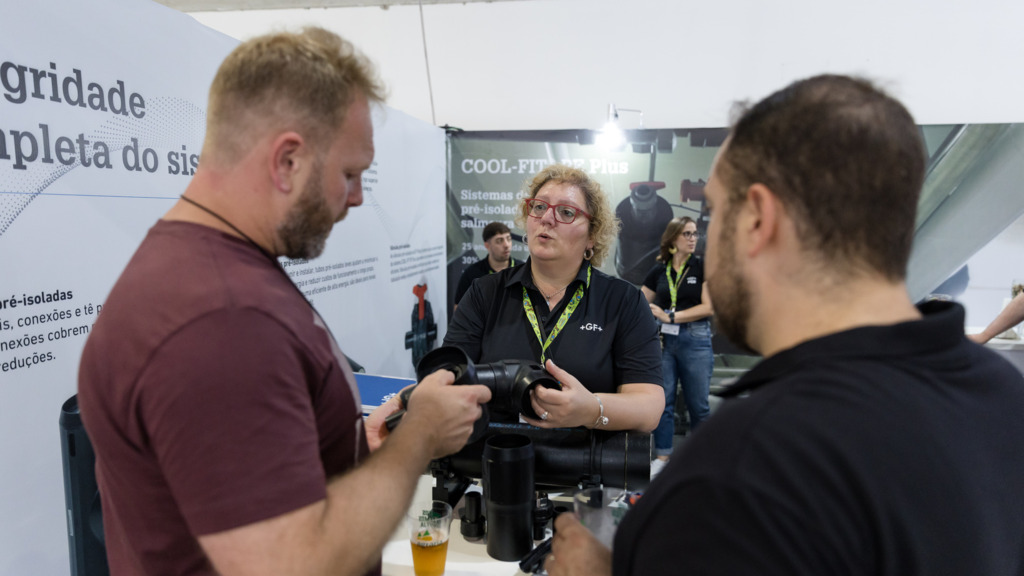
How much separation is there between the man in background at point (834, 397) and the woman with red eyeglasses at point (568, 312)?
1109 millimetres

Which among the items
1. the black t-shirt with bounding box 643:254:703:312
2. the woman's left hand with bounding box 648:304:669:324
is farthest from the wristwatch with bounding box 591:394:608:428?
the black t-shirt with bounding box 643:254:703:312

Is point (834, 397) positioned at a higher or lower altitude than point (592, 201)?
lower

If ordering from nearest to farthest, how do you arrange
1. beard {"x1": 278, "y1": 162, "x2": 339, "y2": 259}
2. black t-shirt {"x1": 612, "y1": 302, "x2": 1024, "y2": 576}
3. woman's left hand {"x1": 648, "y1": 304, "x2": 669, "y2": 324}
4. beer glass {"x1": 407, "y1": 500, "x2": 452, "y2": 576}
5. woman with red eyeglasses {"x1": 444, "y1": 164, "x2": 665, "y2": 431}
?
black t-shirt {"x1": 612, "y1": 302, "x2": 1024, "y2": 576} → beard {"x1": 278, "y1": 162, "x2": 339, "y2": 259} → beer glass {"x1": 407, "y1": 500, "x2": 452, "y2": 576} → woman with red eyeglasses {"x1": 444, "y1": 164, "x2": 665, "y2": 431} → woman's left hand {"x1": 648, "y1": 304, "x2": 669, "y2": 324}

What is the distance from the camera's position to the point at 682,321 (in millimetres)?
4129

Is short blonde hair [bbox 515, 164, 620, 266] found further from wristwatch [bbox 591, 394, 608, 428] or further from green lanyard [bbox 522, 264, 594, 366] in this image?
wristwatch [bbox 591, 394, 608, 428]

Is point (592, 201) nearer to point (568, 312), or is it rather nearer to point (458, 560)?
point (568, 312)

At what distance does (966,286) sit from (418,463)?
5278 mm

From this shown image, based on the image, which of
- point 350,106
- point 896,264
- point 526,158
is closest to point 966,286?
point 526,158

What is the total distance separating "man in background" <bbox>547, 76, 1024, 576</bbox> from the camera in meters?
0.58

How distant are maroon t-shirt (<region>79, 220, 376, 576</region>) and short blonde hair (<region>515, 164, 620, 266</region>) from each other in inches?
54.2

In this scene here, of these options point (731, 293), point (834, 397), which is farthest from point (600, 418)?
point (834, 397)

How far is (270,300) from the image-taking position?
2.48 ft

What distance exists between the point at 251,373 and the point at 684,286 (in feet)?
12.5

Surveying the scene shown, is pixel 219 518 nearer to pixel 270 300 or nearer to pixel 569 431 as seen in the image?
pixel 270 300
